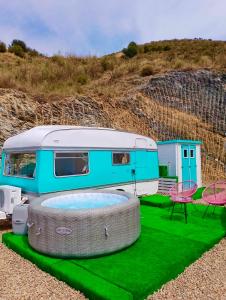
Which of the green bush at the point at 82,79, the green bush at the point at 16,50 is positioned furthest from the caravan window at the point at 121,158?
the green bush at the point at 16,50

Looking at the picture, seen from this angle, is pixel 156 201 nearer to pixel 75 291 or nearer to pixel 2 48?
pixel 75 291

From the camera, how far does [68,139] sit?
7.78 m

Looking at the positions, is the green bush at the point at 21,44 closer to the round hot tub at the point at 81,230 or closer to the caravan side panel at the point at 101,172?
the caravan side panel at the point at 101,172

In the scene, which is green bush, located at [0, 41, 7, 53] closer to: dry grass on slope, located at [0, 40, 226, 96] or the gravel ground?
dry grass on slope, located at [0, 40, 226, 96]

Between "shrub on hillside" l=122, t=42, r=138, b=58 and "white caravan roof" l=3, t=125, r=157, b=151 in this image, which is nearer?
"white caravan roof" l=3, t=125, r=157, b=151

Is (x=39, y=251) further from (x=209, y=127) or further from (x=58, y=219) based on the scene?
(x=209, y=127)

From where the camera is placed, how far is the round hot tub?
16.4 feet

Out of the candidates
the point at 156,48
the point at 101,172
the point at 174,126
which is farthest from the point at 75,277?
the point at 156,48

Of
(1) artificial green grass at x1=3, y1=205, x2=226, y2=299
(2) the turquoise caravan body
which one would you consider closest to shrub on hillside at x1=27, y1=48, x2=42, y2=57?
(2) the turquoise caravan body

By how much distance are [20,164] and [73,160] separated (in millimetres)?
→ 1733

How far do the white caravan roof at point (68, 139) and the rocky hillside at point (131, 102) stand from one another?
6.57 metres

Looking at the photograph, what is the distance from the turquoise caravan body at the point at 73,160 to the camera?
7156mm

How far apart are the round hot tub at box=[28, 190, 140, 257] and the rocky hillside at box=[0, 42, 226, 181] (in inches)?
380

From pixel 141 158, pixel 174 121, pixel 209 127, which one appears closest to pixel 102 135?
pixel 141 158
